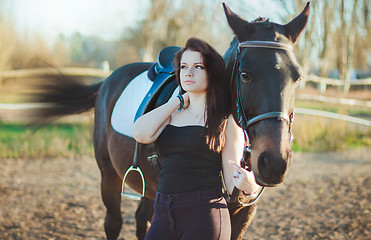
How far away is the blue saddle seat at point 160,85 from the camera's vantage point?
2.20 metres

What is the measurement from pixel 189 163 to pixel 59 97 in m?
2.61

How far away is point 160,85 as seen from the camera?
88.7 inches

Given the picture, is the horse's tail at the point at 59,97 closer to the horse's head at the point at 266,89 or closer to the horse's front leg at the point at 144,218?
the horse's front leg at the point at 144,218

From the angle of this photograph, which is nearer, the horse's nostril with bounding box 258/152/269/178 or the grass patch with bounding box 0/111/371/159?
the horse's nostril with bounding box 258/152/269/178

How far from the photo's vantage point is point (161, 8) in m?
17.0

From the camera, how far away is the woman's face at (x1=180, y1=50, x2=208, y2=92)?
1.62 metres

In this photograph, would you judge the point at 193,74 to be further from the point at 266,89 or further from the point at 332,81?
the point at 332,81

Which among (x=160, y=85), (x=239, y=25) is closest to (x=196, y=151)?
(x=239, y=25)

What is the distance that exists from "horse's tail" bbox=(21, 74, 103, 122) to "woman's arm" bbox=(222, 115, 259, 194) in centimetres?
235

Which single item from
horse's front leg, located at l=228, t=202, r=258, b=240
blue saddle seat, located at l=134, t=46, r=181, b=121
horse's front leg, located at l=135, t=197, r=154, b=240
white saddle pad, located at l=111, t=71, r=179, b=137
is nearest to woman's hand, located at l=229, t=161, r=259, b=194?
horse's front leg, located at l=228, t=202, r=258, b=240

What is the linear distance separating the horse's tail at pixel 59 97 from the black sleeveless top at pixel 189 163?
7.54ft

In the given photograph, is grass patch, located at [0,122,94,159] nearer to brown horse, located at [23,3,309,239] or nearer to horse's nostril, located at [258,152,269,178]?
brown horse, located at [23,3,309,239]

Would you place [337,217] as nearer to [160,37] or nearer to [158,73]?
[158,73]

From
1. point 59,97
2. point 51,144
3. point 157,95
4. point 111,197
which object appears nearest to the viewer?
point 157,95
